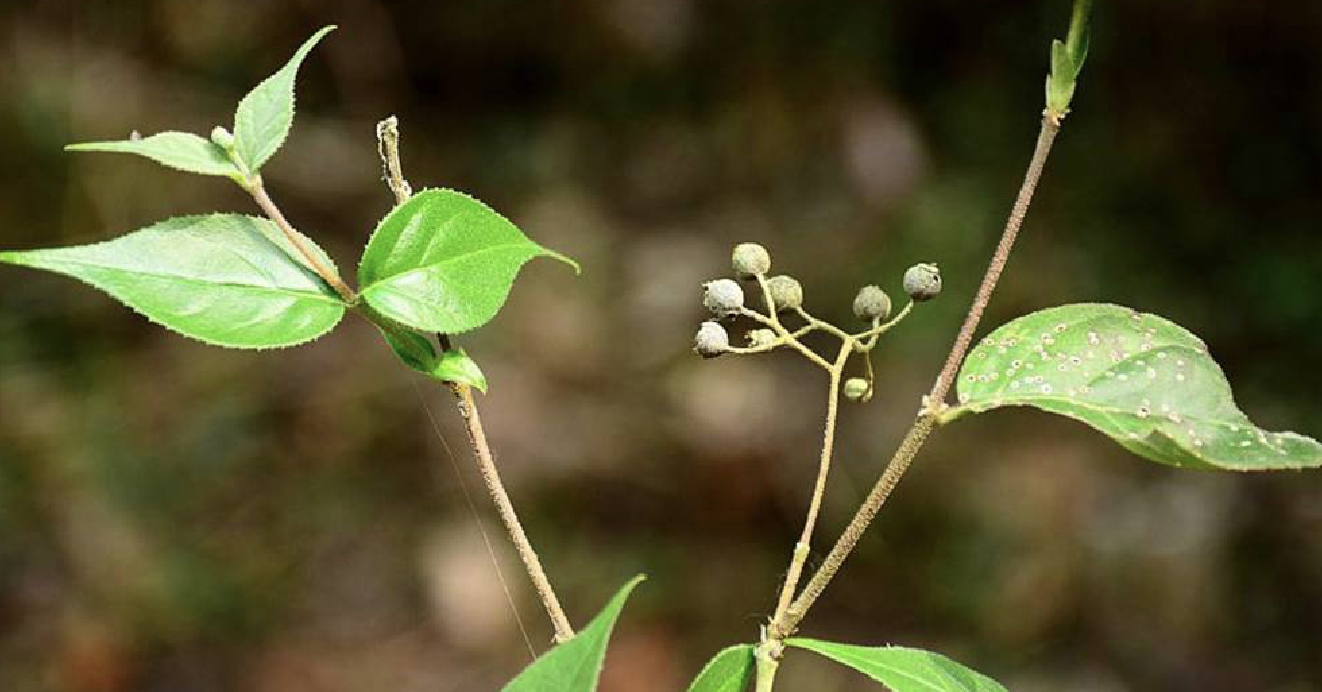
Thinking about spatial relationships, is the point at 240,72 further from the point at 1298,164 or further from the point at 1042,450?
the point at 1298,164

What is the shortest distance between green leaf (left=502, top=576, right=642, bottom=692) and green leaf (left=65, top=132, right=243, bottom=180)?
477mm

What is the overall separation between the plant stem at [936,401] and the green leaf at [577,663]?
0.22 metres

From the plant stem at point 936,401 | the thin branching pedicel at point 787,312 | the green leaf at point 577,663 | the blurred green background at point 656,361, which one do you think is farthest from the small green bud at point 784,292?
the blurred green background at point 656,361

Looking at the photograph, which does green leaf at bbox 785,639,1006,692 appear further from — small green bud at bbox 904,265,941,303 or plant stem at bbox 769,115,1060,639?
small green bud at bbox 904,265,941,303

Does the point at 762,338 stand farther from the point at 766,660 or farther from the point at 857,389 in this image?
the point at 766,660

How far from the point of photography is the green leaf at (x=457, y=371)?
1192 millimetres

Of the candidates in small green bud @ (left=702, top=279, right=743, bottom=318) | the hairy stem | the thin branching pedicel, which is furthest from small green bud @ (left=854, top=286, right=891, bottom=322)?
the hairy stem

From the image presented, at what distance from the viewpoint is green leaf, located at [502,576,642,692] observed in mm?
956

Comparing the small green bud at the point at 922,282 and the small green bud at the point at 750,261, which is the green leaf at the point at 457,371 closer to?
the small green bud at the point at 750,261

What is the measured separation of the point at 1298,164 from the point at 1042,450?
1.75 metres

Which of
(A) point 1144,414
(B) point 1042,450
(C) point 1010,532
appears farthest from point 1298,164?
(A) point 1144,414

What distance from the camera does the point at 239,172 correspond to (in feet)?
3.96

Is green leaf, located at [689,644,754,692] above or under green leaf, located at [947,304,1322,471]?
under

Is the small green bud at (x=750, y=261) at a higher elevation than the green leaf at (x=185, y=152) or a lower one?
higher
